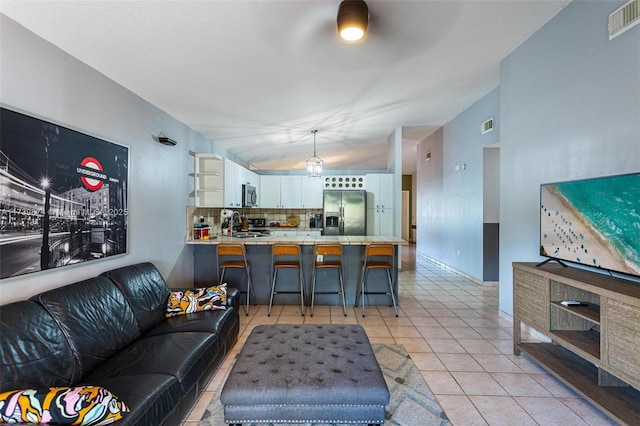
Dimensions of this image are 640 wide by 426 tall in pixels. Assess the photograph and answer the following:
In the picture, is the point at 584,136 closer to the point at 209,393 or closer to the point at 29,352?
the point at 209,393

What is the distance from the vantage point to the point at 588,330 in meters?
2.14

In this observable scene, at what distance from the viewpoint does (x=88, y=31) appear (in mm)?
1985

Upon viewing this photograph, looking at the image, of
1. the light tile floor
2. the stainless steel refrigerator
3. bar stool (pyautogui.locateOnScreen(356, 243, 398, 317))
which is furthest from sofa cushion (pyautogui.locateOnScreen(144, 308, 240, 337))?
the stainless steel refrigerator

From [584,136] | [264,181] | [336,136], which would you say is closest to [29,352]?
[584,136]

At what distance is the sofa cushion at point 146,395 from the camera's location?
1.36 m

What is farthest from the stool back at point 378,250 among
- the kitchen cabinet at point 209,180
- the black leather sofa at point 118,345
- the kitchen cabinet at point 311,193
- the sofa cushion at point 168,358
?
the kitchen cabinet at point 311,193

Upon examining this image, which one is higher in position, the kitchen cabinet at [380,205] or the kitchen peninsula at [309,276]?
the kitchen cabinet at [380,205]

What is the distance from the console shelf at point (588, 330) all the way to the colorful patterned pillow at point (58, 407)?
8.70ft

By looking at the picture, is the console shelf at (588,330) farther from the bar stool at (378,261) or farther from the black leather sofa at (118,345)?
the black leather sofa at (118,345)

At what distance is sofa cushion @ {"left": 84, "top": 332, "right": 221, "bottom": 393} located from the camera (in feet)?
5.61

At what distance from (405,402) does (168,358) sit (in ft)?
5.39

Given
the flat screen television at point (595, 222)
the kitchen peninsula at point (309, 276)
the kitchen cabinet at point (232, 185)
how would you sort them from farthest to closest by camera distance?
the kitchen cabinet at point (232, 185)
the kitchen peninsula at point (309, 276)
the flat screen television at point (595, 222)

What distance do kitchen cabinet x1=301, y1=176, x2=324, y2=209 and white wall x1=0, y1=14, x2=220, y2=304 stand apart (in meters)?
2.89

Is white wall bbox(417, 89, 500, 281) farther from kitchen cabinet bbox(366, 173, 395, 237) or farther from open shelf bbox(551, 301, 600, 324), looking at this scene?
open shelf bbox(551, 301, 600, 324)
